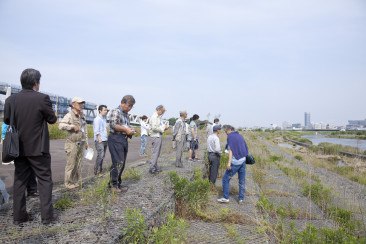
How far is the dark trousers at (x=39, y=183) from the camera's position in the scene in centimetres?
313

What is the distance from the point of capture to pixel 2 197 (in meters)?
3.58

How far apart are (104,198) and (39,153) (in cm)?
97

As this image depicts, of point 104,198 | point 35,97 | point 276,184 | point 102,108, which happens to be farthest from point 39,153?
point 276,184

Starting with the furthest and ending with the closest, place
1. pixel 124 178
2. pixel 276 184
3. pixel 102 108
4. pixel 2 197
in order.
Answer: pixel 276 184
pixel 102 108
pixel 124 178
pixel 2 197

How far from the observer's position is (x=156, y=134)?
21.8ft

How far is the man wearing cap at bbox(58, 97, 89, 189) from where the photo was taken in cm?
483

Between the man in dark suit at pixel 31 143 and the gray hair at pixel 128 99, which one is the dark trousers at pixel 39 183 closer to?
the man in dark suit at pixel 31 143

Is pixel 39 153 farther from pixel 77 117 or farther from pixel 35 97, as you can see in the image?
pixel 77 117

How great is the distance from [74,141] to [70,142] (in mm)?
70

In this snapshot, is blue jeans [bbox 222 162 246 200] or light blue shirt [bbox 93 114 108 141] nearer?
blue jeans [bbox 222 162 246 200]

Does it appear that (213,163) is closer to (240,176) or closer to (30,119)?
(240,176)

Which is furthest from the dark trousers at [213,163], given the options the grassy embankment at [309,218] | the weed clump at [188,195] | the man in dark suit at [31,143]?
the man in dark suit at [31,143]

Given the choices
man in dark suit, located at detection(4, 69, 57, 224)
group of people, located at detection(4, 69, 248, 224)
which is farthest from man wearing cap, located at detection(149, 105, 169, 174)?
man in dark suit, located at detection(4, 69, 57, 224)

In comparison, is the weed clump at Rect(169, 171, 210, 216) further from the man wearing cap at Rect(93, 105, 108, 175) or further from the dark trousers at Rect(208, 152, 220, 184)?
the man wearing cap at Rect(93, 105, 108, 175)
